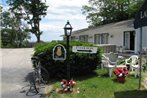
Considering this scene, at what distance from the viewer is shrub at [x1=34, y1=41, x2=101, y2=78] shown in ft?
40.0

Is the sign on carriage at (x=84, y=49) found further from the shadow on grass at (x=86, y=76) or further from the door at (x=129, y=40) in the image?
the door at (x=129, y=40)

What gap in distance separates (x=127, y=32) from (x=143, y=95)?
59.3 feet

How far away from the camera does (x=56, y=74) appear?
1261 cm

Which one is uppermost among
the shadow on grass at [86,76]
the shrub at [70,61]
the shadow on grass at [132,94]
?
the shrub at [70,61]

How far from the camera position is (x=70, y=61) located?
1209 cm

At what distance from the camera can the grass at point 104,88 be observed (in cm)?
975

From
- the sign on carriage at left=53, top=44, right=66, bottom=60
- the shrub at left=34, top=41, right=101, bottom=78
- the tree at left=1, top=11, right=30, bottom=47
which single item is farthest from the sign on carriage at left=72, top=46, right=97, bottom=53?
the tree at left=1, top=11, right=30, bottom=47

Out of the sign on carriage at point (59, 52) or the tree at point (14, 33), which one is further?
the tree at point (14, 33)

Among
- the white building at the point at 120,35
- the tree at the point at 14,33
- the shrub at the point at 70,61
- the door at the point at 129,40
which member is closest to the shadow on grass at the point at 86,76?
the shrub at the point at 70,61

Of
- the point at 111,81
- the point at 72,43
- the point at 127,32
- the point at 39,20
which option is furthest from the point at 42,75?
the point at 39,20

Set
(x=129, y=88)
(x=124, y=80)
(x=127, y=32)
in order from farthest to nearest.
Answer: (x=127, y=32) → (x=124, y=80) → (x=129, y=88)

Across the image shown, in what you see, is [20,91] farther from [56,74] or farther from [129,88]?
[129,88]

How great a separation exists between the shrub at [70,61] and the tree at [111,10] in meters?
30.2

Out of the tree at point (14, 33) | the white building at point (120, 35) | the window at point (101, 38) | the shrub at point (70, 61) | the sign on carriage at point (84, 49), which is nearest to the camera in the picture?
the sign on carriage at point (84, 49)
